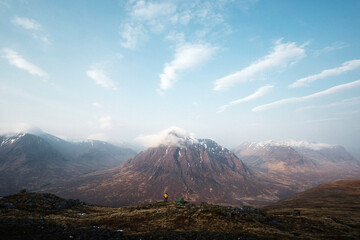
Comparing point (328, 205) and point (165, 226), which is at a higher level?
point (165, 226)

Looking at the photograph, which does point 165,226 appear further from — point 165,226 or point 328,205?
point 328,205

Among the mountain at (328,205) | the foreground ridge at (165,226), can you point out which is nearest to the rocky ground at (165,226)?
the foreground ridge at (165,226)

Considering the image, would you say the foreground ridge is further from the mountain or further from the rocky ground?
the mountain

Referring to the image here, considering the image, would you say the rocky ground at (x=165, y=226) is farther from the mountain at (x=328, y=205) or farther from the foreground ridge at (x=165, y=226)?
the mountain at (x=328, y=205)

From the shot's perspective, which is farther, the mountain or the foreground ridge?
the mountain

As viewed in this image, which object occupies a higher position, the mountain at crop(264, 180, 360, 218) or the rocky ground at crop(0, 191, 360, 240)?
the rocky ground at crop(0, 191, 360, 240)

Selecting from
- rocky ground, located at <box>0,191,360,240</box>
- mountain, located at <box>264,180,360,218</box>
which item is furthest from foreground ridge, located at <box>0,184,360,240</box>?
mountain, located at <box>264,180,360,218</box>

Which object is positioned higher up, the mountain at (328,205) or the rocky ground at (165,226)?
the rocky ground at (165,226)

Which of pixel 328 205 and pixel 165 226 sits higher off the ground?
pixel 165 226

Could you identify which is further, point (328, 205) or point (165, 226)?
point (328, 205)

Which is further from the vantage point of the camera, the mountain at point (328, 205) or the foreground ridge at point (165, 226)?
the mountain at point (328, 205)

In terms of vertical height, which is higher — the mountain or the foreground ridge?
the foreground ridge

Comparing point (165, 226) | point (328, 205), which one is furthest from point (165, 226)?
point (328, 205)

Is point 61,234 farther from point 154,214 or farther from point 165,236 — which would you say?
point 154,214
